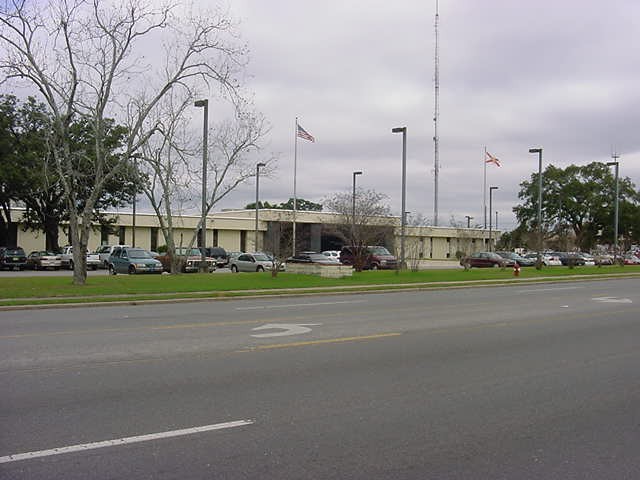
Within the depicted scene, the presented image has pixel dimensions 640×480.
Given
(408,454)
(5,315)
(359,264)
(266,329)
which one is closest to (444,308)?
(266,329)

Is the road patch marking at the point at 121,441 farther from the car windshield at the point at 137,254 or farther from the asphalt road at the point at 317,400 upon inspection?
the car windshield at the point at 137,254

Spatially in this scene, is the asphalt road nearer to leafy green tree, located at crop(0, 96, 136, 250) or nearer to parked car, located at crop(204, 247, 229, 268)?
leafy green tree, located at crop(0, 96, 136, 250)

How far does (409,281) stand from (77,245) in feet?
46.0

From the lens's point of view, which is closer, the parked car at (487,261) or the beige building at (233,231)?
the parked car at (487,261)

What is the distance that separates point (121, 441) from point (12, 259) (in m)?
43.7

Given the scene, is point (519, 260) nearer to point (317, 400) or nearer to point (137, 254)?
point (137, 254)

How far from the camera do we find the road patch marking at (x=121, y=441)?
5423 mm

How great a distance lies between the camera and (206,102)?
30562mm

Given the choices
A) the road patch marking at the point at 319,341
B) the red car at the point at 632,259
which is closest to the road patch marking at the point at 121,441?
the road patch marking at the point at 319,341

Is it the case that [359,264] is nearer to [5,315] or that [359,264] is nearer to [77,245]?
[77,245]

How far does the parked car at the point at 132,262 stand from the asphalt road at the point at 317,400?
2136 centimetres

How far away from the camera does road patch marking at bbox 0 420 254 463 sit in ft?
17.8

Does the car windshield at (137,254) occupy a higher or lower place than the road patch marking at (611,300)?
higher

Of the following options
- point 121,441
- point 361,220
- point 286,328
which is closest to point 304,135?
point 361,220
